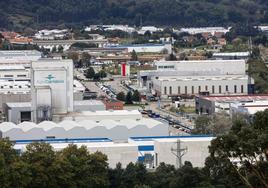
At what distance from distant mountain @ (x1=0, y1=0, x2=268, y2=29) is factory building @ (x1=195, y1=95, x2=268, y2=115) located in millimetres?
33375

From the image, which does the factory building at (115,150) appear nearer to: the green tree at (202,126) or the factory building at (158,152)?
the factory building at (158,152)

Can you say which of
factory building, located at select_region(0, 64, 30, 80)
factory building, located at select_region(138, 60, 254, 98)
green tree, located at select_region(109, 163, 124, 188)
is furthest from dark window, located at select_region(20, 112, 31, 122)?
factory building, located at select_region(138, 60, 254, 98)

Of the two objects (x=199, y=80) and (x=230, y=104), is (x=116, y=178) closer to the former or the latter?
(x=230, y=104)

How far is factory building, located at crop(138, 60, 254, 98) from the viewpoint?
3186cm

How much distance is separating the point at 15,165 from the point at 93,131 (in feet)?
19.8

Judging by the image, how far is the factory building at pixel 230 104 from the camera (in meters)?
24.4

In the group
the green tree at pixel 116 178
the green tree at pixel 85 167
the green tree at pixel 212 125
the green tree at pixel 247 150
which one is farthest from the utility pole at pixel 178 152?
the green tree at pixel 247 150

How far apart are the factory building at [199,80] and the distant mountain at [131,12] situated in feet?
87.7

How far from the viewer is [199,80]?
32.3m

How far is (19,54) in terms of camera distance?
129 ft

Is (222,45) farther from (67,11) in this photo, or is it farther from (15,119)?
(15,119)

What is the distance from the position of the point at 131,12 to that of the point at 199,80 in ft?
104

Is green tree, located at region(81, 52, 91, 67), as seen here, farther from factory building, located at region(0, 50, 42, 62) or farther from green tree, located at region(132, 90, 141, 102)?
green tree, located at region(132, 90, 141, 102)

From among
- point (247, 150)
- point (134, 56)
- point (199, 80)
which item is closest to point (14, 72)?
point (199, 80)
